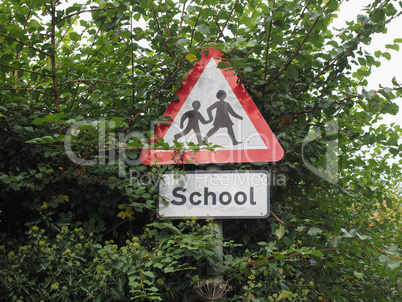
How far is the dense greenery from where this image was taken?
6.97ft

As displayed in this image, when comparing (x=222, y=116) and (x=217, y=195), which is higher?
(x=222, y=116)

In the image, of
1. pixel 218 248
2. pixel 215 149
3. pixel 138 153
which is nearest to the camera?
pixel 218 248

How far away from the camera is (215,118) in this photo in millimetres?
2350

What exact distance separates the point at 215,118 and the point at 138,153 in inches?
24.4

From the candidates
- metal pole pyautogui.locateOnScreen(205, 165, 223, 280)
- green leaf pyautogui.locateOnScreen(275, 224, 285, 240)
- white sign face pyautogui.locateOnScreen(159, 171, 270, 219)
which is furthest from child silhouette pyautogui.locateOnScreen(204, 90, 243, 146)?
green leaf pyautogui.locateOnScreen(275, 224, 285, 240)

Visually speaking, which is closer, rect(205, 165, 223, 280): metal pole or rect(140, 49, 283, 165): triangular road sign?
rect(205, 165, 223, 280): metal pole

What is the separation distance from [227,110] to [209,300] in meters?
1.11

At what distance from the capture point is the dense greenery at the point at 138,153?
2125 millimetres

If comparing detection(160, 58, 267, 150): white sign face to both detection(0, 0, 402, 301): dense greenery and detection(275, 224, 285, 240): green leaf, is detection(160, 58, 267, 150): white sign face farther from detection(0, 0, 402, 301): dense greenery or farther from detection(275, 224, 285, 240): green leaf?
detection(275, 224, 285, 240): green leaf

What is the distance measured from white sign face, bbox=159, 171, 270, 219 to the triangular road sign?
0.33 feet

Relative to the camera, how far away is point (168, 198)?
230cm

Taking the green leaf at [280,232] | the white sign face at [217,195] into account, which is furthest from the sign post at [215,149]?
the green leaf at [280,232]

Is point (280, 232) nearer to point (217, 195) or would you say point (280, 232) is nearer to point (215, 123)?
point (217, 195)

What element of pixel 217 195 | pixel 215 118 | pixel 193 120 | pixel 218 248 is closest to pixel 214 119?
pixel 215 118
